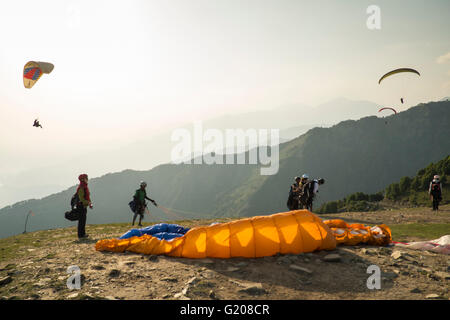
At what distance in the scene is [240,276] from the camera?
19.7 feet

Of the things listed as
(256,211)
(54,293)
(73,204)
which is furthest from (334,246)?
(256,211)

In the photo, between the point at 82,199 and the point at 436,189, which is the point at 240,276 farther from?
the point at 436,189

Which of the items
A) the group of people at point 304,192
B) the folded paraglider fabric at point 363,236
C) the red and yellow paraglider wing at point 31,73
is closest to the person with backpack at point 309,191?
the group of people at point 304,192

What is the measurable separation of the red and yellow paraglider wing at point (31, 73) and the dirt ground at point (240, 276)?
18.9 m

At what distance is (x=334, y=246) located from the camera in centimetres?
736

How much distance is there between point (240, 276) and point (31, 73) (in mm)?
24375

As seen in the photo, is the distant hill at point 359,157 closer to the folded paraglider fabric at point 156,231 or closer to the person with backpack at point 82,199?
the person with backpack at point 82,199

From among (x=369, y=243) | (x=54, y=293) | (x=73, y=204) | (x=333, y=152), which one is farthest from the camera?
(x=333, y=152)

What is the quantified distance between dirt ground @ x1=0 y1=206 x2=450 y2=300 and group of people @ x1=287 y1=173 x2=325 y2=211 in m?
5.66

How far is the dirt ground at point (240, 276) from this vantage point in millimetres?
5219

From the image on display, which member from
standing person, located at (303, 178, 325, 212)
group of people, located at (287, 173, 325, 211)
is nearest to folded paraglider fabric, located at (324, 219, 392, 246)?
group of people, located at (287, 173, 325, 211)

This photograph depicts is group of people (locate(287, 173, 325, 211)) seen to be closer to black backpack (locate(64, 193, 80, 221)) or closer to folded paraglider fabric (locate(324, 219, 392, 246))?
folded paraglider fabric (locate(324, 219, 392, 246))

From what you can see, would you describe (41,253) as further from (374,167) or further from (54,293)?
(374,167)
